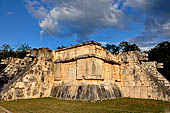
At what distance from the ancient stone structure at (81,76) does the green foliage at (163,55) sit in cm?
1070

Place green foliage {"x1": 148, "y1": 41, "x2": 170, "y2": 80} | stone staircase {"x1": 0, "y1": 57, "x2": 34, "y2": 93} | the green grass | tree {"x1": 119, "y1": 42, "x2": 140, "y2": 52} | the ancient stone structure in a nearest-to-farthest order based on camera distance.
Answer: the green grass, the ancient stone structure, stone staircase {"x1": 0, "y1": 57, "x2": 34, "y2": 93}, green foliage {"x1": 148, "y1": 41, "x2": 170, "y2": 80}, tree {"x1": 119, "y1": 42, "x2": 140, "y2": 52}

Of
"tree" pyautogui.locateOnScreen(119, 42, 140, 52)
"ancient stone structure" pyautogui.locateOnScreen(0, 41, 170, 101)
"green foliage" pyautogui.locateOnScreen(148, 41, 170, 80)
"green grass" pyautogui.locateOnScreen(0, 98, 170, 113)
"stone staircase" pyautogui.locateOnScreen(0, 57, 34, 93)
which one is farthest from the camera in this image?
"tree" pyautogui.locateOnScreen(119, 42, 140, 52)

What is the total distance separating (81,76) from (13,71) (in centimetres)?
494

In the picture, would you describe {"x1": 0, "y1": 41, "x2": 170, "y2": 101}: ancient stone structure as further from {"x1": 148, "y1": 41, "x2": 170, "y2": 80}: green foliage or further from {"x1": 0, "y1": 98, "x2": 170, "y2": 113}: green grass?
{"x1": 148, "y1": 41, "x2": 170, "y2": 80}: green foliage

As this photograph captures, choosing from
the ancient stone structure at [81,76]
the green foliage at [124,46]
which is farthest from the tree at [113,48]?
the ancient stone structure at [81,76]

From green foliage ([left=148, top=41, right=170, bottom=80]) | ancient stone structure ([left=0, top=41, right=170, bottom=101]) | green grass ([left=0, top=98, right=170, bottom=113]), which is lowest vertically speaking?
green grass ([left=0, top=98, right=170, bottom=113])

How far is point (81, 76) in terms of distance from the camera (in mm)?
9383

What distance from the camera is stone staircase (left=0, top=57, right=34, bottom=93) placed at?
966 cm

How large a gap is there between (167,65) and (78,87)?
1714cm

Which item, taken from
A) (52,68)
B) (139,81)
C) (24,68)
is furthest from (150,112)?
(24,68)

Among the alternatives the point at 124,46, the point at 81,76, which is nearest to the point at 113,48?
the point at 124,46

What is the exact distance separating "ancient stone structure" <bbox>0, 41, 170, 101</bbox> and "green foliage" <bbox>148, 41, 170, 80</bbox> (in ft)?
35.1

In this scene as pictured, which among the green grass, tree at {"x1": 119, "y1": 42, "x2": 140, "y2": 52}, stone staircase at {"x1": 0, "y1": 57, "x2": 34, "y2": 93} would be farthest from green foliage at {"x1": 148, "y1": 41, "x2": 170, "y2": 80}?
stone staircase at {"x1": 0, "y1": 57, "x2": 34, "y2": 93}

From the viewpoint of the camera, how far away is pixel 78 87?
30.1 ft
